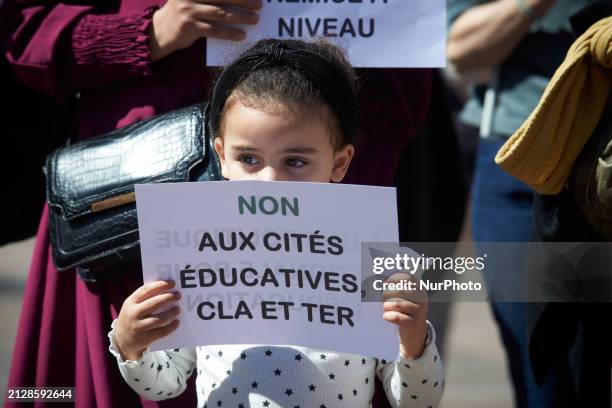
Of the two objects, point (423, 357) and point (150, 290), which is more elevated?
point (150, 290)

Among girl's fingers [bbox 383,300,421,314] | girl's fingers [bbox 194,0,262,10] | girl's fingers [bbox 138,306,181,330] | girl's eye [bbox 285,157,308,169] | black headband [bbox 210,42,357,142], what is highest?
girl's fingers [bbox 194,0,262,10]

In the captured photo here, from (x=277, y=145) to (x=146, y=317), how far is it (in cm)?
40

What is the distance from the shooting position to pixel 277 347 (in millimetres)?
2168

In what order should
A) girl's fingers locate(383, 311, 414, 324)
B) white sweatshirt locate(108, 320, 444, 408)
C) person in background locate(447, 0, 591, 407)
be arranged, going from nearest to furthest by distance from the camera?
girl's fingers locate(383, 311, 414, 324) → white sweatshirt locate(108, 320, 444, 408) → person in background locate(447, 0, 591, 407)

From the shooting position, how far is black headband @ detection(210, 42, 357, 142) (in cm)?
222

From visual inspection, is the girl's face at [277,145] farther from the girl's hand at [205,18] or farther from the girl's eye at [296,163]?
the girl's hand at [205,18]

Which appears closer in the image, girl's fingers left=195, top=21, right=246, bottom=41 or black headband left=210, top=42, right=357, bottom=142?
black headband left=210, top=42, right=357, bottom=142

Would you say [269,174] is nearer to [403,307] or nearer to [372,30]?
[403,307]

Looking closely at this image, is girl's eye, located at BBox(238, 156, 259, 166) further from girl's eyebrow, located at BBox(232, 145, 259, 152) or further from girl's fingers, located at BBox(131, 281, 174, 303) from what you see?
girl's fingers, located at BBox(131, 281, 174, 303)

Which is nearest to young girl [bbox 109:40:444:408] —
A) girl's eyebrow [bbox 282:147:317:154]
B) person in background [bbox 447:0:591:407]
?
girl's eyebrow [bbox 282:147:317:154]

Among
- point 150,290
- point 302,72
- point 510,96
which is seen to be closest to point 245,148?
point 302,72

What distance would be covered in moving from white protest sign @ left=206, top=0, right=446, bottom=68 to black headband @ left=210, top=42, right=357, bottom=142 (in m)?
0.16

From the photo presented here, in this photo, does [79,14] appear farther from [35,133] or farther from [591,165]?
[591,165]

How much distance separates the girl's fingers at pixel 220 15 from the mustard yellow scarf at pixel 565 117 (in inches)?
25.0
